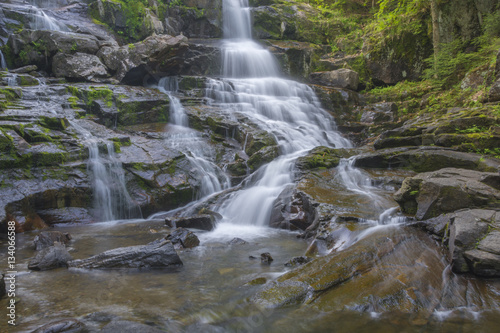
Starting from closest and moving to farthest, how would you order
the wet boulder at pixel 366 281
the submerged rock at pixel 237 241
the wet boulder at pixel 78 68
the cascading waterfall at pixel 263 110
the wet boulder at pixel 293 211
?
the wet boulder at pixel 366 281 < the submerged rock at pixel 237 241 < the wet boulder at pixel 293 211 < the cascading waterfall at pixel 263 110 < the wet boulder at pixel 78 68

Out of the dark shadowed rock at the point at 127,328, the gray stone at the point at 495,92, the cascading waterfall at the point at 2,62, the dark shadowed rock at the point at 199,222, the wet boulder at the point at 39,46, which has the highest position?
the wet boulder at the point at 39,46

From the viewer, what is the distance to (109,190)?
357 inches

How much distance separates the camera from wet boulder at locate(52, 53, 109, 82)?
13766 mm

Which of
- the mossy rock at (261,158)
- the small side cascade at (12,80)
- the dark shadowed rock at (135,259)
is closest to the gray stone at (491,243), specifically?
the dark shadowed rock at (135,259)

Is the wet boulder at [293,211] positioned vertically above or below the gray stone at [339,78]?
below

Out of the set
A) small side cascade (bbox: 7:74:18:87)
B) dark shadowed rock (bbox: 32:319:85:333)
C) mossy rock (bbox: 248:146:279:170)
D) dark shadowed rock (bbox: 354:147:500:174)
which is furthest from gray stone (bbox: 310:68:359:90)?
dark shadowed rock (bbox: 32:319:85:333)

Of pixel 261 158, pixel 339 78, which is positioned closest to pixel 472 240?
pixel 261 158

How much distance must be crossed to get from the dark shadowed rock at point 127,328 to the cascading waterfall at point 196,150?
6.87 m

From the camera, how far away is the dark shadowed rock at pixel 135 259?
4961 millimetres

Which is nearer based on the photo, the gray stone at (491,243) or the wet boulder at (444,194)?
the gray stone at (491,243)

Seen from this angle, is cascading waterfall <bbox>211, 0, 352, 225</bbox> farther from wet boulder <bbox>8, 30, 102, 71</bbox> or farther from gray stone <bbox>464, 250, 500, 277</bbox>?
wet boulder <bbox>8, 30, 102, 71</bbox>

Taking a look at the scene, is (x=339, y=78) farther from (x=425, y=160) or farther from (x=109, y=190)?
(x=109, y=190)

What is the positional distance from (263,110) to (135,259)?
36.6 ft

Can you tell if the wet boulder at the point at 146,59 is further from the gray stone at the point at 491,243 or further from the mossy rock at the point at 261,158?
the gray stone at the point at 491,243
